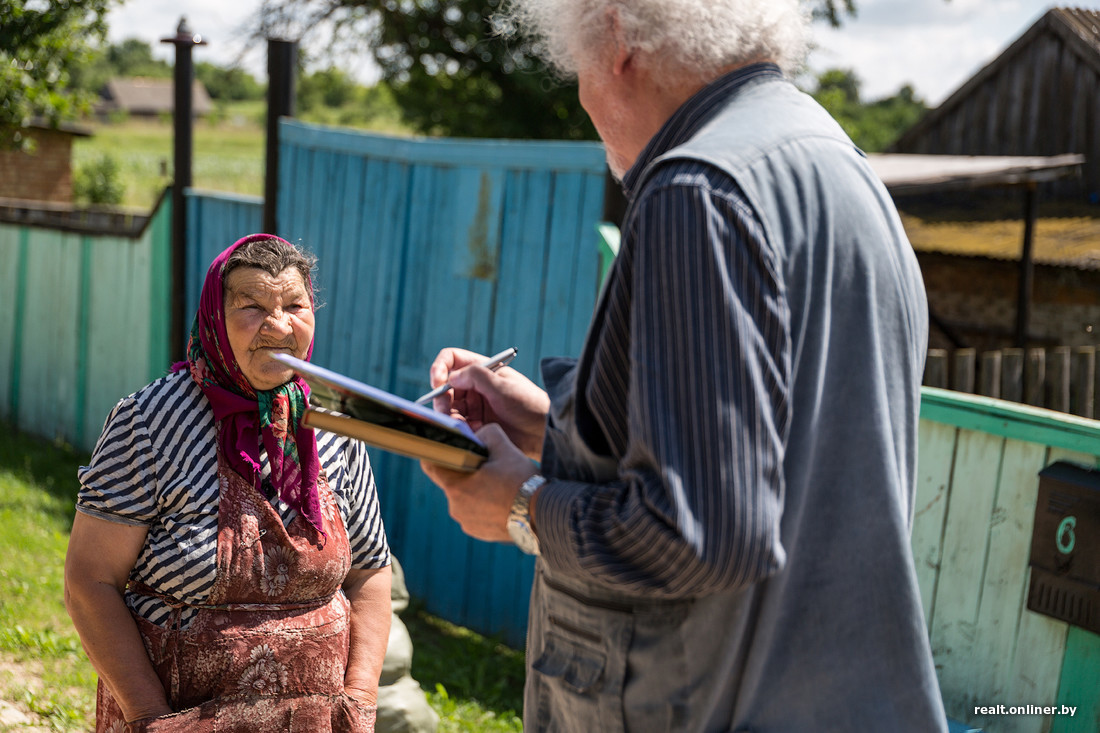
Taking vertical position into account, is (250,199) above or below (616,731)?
above

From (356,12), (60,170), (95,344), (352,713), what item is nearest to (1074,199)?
(356,12)

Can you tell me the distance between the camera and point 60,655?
4.30 m

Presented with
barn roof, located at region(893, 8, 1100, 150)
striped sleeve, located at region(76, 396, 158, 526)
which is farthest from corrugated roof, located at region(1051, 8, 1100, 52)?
striped sleeve, located at region(76, 396, 158, 526)

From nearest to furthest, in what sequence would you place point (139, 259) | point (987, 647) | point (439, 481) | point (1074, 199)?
point (439, 481) < point (987, 647) < point (139, 259) < point (1074, 199)

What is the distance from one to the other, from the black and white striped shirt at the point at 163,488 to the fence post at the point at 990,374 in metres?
3.99

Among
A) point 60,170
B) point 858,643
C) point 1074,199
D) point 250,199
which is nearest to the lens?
point 858,643

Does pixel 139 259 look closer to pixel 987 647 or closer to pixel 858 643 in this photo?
pixel 987 647

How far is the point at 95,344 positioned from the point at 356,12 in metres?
9.32

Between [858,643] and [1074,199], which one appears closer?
[858,643]

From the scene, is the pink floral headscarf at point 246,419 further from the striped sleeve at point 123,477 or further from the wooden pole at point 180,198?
the wooden pole at point 180,198

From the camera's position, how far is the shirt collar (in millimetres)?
1320

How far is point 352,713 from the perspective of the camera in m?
2.37

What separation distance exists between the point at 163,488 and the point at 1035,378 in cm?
462

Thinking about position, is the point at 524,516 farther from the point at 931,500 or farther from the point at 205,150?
the point at 205,150
